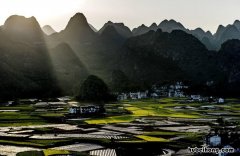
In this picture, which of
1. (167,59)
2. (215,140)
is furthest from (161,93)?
(215,140)

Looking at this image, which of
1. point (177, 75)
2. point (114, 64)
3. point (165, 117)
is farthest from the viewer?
point (114, 64)

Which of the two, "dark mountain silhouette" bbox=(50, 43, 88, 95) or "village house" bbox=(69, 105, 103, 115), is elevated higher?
"dark mountain silhouette" bbox=(50, 43, 88, 95)

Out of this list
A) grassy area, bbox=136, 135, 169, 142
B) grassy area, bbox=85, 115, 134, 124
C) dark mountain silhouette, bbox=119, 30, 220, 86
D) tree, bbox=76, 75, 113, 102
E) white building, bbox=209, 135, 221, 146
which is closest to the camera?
white building, bbox=209, 135, 221, 146

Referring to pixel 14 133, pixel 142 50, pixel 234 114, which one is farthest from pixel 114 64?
pixel 14 133

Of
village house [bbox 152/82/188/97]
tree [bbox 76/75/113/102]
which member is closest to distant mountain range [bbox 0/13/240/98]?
village house [bbox 152/82/188/97]

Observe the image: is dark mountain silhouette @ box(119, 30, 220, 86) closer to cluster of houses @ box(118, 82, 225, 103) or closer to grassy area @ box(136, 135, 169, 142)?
cluster of houses @ box(118, 82, 225, 103)

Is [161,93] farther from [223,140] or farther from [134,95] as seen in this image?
[223,140]

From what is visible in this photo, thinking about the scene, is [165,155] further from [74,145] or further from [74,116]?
[74,116]

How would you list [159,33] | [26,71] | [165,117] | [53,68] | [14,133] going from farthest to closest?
[159,33] → [53,68] → [26,71] → [165,117] → [14,133]
